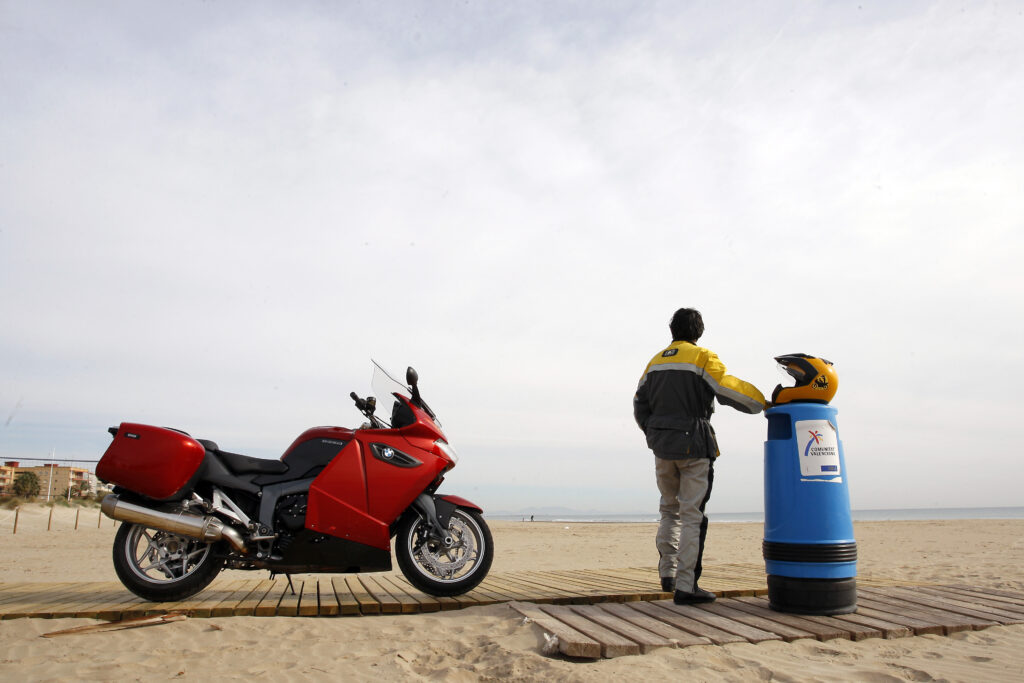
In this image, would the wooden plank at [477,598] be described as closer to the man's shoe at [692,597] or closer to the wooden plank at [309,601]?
the wooden plank at [309,601]

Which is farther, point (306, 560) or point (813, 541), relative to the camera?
point (306, 560)

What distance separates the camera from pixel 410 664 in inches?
131

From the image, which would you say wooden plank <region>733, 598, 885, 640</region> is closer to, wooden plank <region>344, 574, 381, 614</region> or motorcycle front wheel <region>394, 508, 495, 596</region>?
motorcycle front wheel <region>394, 508, 495, 596</region>

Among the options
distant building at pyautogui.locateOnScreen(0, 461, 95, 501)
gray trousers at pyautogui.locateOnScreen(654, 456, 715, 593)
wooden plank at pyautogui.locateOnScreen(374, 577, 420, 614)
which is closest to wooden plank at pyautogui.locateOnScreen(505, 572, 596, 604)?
gray trousers at pyautogui.locateOnScreen(654, 456, 715, 593)

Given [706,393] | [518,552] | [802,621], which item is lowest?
[518,552]

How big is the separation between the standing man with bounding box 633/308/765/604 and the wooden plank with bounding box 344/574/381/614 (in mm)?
1942

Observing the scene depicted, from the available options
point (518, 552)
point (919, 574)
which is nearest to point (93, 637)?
point (919, 574)

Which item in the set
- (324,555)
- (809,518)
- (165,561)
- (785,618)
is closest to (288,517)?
(324,555)

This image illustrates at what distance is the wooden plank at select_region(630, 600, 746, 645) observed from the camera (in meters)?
3.58

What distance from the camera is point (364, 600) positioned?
4.57 metres

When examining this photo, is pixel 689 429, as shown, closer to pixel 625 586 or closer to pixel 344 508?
pixel 625 586

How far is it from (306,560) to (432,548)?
2.70ft

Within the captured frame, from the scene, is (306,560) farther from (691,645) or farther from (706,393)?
(706,393)

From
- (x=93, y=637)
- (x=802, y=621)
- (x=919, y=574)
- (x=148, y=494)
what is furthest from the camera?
(x=919, y=574)
